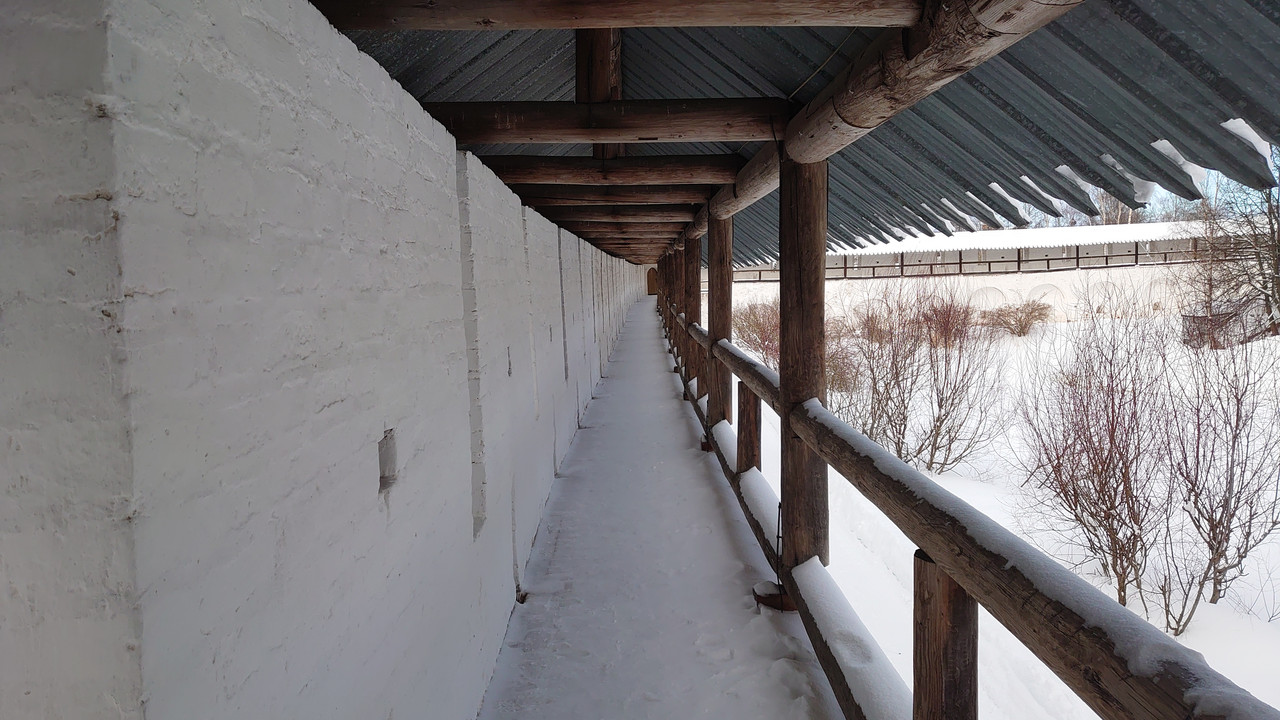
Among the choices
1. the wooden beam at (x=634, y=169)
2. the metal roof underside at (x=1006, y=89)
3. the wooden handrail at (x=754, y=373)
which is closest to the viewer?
the metal roof underside at (x=1006, y=89)

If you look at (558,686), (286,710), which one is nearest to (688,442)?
(558,686)

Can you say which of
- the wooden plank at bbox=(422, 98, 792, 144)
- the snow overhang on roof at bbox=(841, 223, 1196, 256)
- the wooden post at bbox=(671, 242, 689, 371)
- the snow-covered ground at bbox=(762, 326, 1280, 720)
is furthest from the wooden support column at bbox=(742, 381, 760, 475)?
the snow overhang on roof at bbox=(841, 223, 1196, 256)

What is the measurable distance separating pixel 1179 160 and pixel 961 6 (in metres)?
0.91

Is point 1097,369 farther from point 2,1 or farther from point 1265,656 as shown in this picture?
point 2,1

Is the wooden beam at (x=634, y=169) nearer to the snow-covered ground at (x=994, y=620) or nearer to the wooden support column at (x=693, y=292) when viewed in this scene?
the snow-covered ground at (x=994, y=620)

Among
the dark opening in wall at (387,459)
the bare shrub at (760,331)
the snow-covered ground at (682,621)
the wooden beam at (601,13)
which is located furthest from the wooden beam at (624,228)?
the dark opening in wall at (387,459)

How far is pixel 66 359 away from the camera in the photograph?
1.10 meters

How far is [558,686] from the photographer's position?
135 inches

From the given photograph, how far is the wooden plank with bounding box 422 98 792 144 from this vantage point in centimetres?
367

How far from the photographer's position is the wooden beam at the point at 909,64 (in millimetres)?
1802

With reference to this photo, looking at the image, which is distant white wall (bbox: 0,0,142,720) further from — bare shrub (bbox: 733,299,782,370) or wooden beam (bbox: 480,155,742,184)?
bare shrub (bbox: 733,299,782,370)

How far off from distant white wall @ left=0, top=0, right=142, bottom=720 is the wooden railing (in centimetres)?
169

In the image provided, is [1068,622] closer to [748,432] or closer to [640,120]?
[640,120]

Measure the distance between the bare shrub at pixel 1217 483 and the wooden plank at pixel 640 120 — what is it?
6352 mm
